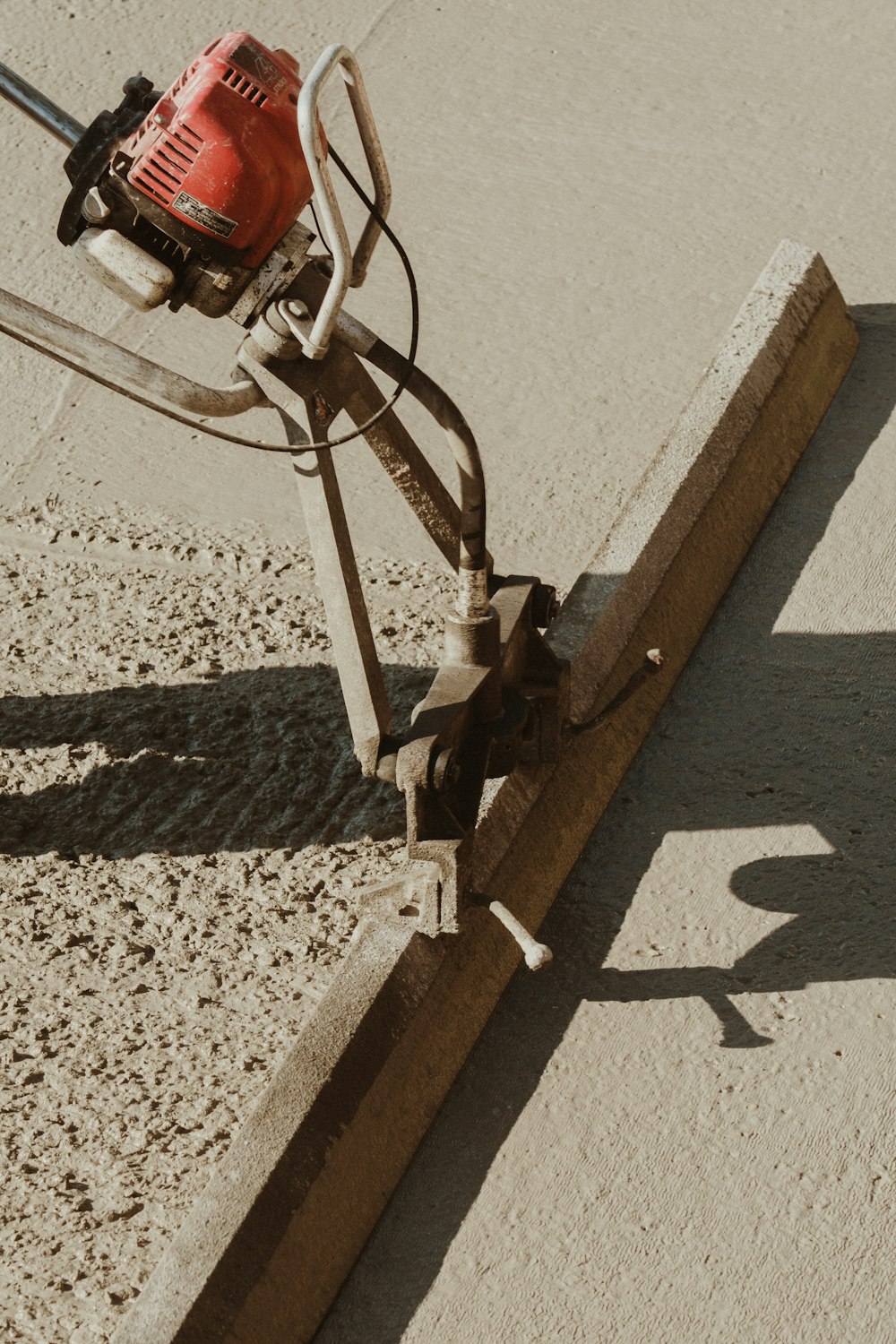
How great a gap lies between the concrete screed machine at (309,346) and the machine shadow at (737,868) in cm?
30

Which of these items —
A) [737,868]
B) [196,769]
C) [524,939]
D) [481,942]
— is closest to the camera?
[524,939]

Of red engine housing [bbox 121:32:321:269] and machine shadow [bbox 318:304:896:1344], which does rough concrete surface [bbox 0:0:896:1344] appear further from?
red engine housing [bbox 121:32:321:269]

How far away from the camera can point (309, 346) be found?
207 cm

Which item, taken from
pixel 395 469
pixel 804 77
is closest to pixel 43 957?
pixel 395 469

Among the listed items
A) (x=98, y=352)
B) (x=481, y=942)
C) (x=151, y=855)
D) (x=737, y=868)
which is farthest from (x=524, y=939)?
(x=98, y=352)

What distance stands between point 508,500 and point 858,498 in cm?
79

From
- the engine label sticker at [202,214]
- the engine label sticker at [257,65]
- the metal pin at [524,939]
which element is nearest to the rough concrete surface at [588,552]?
the metal pin at [524,939]

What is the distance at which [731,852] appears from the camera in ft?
8.83

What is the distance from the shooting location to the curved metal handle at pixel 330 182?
6.23ft

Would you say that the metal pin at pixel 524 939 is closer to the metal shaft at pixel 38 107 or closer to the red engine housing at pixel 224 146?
the red engine housing at pixel 224 146

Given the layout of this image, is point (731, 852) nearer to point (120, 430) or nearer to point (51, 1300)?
point (51, 1300)

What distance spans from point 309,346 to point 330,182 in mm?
216

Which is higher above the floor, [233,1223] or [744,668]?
[744,668]

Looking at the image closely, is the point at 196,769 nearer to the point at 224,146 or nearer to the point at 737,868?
the point at 737,868
